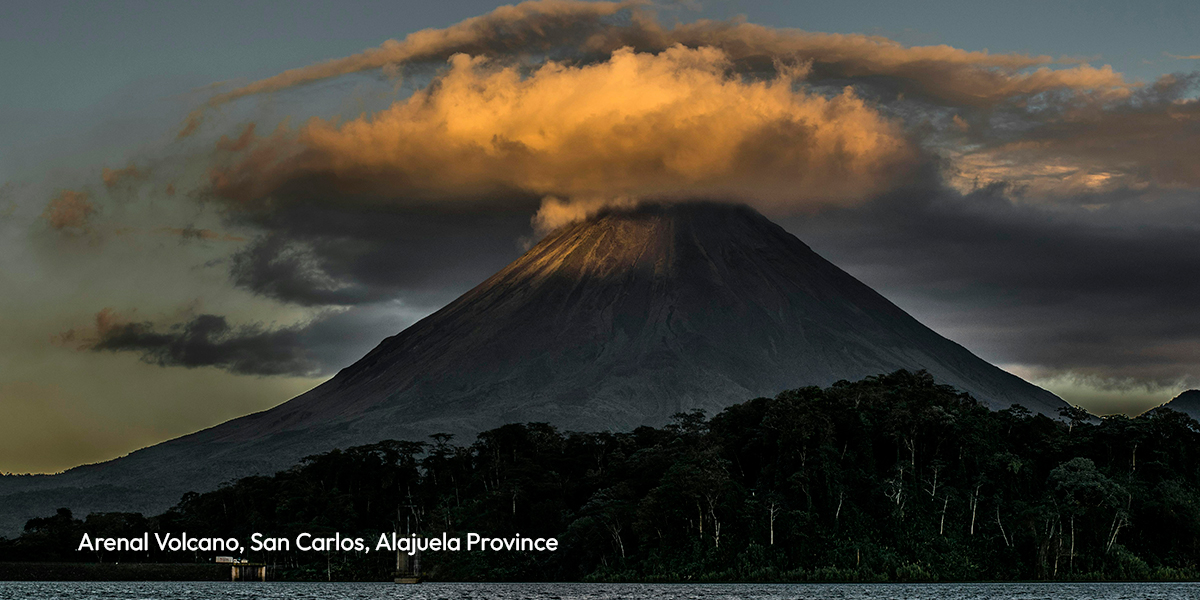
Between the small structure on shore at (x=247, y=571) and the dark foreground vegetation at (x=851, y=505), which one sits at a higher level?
the dark foreground vegetation at (x=851, y=505)

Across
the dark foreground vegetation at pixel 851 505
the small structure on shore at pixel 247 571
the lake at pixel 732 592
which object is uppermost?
the dark foreground vegetation at pixel 851 505

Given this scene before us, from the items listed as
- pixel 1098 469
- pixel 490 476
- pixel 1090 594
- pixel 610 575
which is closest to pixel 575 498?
pixel 490 476

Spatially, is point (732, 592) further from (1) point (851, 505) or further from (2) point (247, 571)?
(2) point (247, 571)

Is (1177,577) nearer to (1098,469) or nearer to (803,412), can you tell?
(1098,469)

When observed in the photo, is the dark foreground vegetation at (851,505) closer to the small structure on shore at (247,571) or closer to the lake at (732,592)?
the small structure on shore at (247,571)

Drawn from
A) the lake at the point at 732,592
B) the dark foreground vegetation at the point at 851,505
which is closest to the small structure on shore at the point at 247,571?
the dark foreground vegetation at the point at 851,505

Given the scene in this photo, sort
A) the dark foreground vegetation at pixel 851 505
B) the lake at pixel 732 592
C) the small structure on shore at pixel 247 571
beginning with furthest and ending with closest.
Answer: the small structure on shore at pixel 247 571 < the dark foreground vegetation at pixel 851 505 < the lake at pixel 732 592

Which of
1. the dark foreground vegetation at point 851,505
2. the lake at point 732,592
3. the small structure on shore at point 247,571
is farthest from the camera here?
the small structure on shore at point 247,571

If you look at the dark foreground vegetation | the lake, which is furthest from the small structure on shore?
the lake
